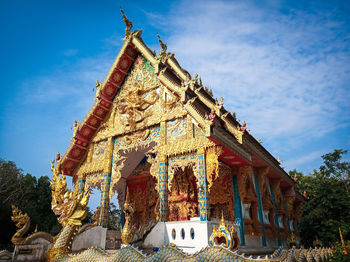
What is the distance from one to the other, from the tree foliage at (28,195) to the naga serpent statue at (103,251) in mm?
12986

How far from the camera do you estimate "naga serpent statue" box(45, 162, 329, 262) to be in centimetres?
443

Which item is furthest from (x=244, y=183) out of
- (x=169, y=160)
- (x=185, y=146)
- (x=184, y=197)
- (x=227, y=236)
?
(x=227, y=236)

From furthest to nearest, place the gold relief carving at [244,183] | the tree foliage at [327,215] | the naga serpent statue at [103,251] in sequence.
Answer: the tree foliage at [327,215]
the gold relief carving at [244,183]
the naga serpent statue at [103,251]

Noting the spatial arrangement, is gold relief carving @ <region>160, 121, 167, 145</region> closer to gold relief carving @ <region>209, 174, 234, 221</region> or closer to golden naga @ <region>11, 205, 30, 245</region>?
gold relief carving @ <region>209, 174, 234, 221</region>

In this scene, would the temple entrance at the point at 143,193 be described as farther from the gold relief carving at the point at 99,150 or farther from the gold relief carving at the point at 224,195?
the gold relief carving at the point at 224,195

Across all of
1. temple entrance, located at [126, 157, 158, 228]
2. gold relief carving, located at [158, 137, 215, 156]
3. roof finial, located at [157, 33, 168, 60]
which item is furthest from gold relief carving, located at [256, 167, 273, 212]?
roof finial, located at [157, 33, 168, 60]

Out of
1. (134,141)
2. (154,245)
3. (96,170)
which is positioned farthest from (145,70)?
(154,245)

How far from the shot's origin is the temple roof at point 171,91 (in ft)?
27.8

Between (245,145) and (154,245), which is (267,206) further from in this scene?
(154,245)

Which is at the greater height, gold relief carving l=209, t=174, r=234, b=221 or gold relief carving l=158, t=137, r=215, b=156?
gold relief carving l=158, t=137, r=215, b=156

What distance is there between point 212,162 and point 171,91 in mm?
3023

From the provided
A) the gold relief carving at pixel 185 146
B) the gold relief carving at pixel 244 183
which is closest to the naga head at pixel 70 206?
the gold relief carving at pixel 185 146

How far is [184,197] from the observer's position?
391 inches

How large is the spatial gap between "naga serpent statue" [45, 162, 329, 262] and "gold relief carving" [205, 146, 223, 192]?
2.19 metres
